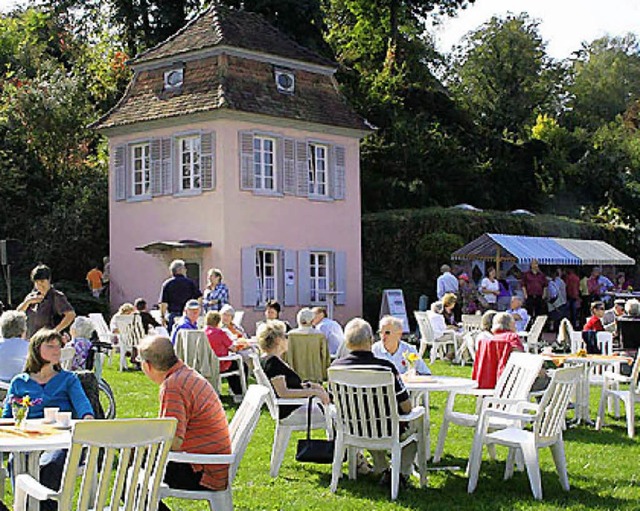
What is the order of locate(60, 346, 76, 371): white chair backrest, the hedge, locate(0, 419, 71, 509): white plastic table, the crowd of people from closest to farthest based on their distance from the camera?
locate(0, 419, 71, 509): white plastic table
locate(60, 346, 76, 371): white chair backrest
the crowd of people
the hedge

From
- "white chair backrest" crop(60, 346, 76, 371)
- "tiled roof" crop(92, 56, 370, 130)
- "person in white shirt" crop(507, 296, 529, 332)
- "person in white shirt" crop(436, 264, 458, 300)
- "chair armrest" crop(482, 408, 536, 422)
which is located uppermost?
"tiled roof" crop(92, 56, 370, 130)

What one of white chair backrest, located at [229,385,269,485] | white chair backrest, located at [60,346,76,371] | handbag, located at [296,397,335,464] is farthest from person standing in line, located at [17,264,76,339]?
white chair backrest, located at [229,385,269,485]

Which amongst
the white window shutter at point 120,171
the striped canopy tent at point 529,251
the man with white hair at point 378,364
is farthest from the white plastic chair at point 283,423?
the white window shutter at point 120,171

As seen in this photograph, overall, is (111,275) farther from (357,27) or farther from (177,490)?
(177,490)

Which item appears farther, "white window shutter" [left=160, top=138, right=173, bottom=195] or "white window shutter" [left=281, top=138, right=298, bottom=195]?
"white window shutter" [left=281, top=138, right=298, bottom=195]

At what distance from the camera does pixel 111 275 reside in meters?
25.6

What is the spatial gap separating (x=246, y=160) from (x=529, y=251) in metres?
6.88

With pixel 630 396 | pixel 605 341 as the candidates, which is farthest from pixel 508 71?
pixel 630 396

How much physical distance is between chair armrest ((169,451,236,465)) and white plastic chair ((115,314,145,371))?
35.1 feet

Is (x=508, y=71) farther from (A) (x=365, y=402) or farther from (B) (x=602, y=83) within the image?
(A) (x=365, y=402)

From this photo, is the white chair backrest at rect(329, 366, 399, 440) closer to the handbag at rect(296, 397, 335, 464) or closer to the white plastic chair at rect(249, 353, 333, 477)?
the handbag at rect(296, 397, 335, 464)

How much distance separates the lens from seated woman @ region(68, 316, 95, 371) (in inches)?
402

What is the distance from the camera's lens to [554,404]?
7.63 meters

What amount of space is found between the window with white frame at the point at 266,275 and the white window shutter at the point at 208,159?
1.89 m
